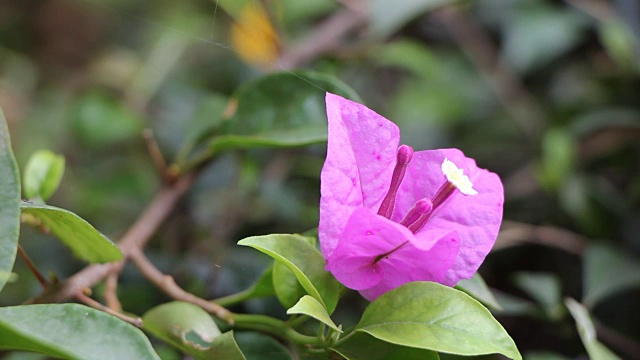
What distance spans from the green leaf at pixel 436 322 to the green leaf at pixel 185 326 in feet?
0.37

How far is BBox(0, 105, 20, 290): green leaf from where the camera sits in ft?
1.32

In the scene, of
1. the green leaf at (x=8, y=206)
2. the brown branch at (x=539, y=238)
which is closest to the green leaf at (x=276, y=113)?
the green leaf at (x=8, y=206)

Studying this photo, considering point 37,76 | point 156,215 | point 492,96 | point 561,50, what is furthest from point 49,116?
point 561,50

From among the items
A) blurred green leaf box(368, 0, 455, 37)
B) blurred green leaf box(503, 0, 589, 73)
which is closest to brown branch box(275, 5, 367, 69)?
blurred green leaf box(368, 0, 455, 37)

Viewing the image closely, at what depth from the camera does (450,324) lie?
1.39 feet

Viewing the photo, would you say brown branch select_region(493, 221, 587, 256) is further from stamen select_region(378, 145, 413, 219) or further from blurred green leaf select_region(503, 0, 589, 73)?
stamen select_region(378, 145, 413, 219)

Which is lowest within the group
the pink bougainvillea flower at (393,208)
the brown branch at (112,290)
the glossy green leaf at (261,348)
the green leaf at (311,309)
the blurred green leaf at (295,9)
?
the glossy green leaf at (261,348)

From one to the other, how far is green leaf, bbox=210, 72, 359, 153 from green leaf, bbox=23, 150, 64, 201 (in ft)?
0.50

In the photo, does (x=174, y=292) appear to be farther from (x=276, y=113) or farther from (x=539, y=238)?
(x=539, y=238)

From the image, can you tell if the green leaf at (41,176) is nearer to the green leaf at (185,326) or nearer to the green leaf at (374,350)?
the green leaf at (185,326)

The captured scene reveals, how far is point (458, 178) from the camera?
47cm

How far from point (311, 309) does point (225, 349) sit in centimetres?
7

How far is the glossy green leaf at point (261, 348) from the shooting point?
531 mm

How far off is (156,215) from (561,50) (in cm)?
77
